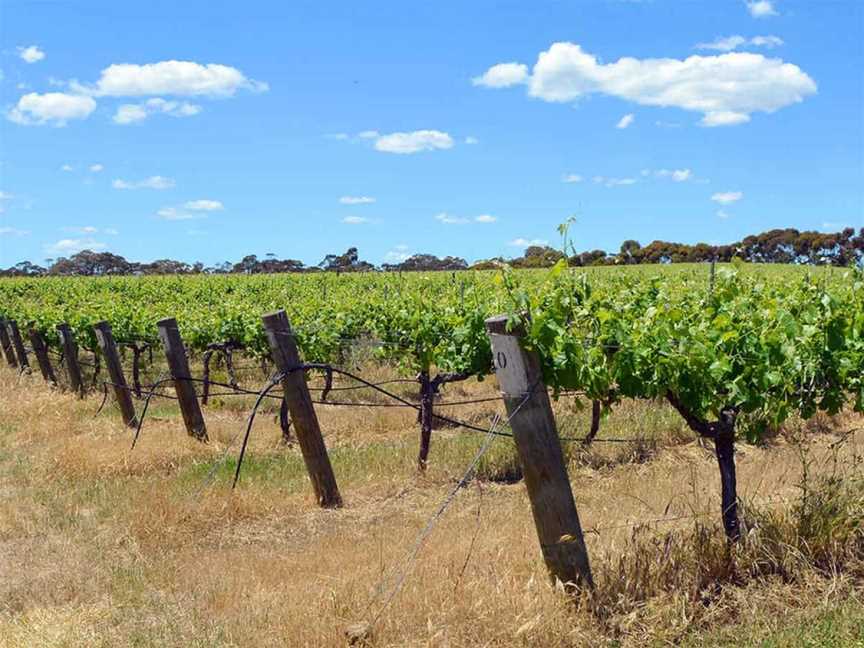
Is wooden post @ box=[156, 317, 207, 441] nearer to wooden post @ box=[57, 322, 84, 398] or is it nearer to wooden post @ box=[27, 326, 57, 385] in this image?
wooden post @ box=[57, 322, 84, 398]

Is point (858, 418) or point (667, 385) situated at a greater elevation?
point (667, 385)

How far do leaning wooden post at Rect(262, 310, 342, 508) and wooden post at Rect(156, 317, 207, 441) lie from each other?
262 cm

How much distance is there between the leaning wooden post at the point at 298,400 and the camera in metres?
6.71

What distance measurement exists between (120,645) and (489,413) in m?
8.33

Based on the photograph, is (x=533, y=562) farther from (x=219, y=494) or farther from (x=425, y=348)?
(x=425, y=348)

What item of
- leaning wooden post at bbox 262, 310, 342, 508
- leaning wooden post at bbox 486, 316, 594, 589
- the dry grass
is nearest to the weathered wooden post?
the dry grass

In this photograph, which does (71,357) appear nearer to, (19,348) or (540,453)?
(19,348)

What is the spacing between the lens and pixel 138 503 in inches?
262

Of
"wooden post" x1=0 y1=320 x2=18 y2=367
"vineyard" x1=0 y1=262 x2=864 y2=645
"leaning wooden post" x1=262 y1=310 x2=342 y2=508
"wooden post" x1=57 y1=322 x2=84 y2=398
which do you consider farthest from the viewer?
"wooden post" x1=0 y1=320 x2=18 y2=367

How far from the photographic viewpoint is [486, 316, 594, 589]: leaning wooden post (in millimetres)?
4172

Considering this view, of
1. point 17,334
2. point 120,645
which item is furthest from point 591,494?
point 17,334

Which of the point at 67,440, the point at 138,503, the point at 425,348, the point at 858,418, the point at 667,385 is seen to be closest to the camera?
the point at 667,385

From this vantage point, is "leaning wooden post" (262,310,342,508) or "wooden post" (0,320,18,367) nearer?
"leaning wooden post" (262,310,342,508)

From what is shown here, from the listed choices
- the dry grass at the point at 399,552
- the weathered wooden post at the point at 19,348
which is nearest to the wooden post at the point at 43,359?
the weathered wooden post at the point at 19,348
